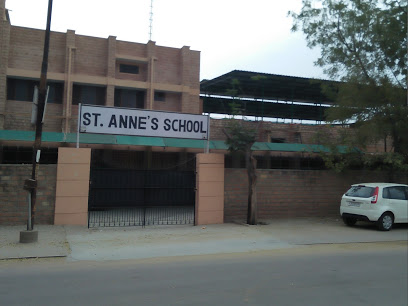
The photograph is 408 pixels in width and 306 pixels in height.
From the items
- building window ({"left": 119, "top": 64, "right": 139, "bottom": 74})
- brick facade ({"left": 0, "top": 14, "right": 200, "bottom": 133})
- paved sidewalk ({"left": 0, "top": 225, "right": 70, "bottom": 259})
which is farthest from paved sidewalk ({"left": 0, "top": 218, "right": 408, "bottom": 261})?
building window ({"left": 119, "top": 64, "right": 139, "bottom": 74})

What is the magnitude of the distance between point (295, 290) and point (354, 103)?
10.9m

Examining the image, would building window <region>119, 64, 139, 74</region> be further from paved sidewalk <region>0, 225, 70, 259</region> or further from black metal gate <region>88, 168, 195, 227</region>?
paved sidewalk <region>0, 225, 70, 259</region>

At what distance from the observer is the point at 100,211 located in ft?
40.0

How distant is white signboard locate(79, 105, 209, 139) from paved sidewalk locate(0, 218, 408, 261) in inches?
123

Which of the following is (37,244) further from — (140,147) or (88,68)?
(88,68)

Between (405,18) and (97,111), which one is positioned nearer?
(97,111)

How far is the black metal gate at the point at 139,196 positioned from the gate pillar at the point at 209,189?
0.33 m

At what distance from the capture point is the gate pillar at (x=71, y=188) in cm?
1084

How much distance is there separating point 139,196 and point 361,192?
7.37 m

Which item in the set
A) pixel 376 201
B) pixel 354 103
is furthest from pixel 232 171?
pixel 354 103

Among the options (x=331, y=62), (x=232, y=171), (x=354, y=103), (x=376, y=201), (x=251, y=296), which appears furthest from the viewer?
(x=331, y=62)

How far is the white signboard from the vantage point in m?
11.3

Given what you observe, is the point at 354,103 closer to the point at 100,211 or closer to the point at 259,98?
the point at 100,211

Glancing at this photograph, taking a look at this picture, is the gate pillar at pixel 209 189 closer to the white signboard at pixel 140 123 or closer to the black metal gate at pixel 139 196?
the black metal gate at pixel 139 196
